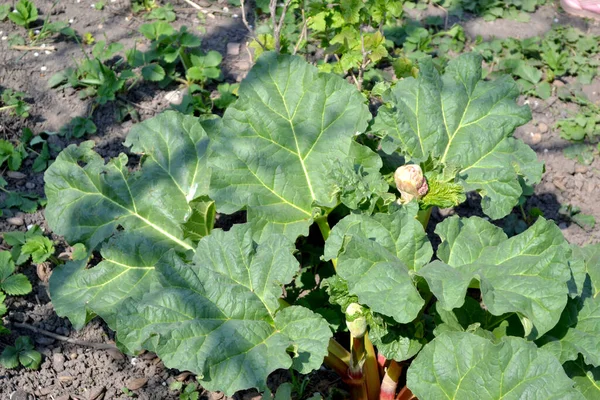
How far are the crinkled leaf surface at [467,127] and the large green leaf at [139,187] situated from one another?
0.91 m

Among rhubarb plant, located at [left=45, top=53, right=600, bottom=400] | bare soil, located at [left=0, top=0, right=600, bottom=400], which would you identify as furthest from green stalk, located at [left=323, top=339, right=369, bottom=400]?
bare soil, located at [left=0, top=0, right=600, bottom=400]

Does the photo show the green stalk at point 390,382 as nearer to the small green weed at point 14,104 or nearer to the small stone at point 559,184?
the small stone at point 559,184

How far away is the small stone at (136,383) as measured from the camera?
3.13 metres

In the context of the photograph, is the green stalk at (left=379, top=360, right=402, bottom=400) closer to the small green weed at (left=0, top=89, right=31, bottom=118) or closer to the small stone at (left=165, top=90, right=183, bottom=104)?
the small stone at (left=165, top=90, right=183, bottom=104)

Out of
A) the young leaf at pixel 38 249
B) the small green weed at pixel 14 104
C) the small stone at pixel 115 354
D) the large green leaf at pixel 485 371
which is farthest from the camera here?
the small green weed at pixel 14 104

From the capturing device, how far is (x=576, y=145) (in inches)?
166

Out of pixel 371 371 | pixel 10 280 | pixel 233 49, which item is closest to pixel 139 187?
pixel 10 280

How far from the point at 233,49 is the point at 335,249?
229 cm

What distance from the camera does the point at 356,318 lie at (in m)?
2.65

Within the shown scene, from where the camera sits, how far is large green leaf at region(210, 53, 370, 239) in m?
3.09

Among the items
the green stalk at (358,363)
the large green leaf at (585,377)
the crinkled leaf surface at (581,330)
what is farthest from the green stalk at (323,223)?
the large green leaf at (585,377)

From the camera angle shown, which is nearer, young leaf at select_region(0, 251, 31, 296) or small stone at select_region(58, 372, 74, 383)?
small stone at select_region(58, 372, 74, 383)

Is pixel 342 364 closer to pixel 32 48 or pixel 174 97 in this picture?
pixel 174 97

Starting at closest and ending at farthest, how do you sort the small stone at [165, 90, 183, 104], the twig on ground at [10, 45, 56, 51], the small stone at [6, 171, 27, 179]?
the small stone at [6, 171, 27, 179]
the small stone at [165, 90, 183, 104]
the twig on ground at [10, 45, 56, 51]
